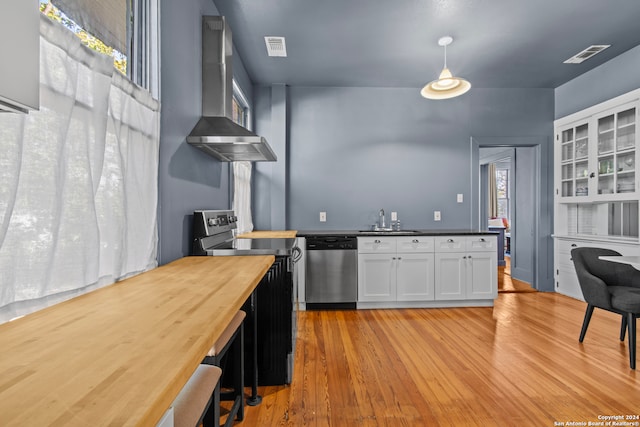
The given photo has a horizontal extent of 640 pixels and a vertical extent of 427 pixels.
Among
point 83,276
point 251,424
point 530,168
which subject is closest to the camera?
point 83,276

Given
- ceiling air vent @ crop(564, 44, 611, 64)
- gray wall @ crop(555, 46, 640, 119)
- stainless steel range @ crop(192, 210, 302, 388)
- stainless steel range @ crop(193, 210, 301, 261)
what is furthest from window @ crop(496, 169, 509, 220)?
stainless steel range @ crop(192, 210, 302, 388)

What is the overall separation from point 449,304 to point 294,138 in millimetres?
2751

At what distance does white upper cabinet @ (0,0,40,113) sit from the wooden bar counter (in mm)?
458

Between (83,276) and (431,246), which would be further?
(431,246)

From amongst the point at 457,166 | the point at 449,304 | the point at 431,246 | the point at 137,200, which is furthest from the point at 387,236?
the point at 137,200

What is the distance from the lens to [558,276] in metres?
4.13

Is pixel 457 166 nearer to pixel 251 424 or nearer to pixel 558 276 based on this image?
pixel 558 276

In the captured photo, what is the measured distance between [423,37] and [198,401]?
327 cm

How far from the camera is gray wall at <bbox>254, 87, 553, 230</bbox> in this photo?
420cm

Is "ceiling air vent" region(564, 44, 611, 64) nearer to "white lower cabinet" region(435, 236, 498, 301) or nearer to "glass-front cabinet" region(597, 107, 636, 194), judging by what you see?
"glass-front cabinet" region(597, 107, 636, 194)

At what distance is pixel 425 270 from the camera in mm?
3607

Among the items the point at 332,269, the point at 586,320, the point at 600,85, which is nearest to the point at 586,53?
the point at 600,85

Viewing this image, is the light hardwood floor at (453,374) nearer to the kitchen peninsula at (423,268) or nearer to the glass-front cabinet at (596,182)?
the kitchen peninsula at (423,268)

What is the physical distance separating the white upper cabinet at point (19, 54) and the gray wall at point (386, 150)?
3579 millimetres
